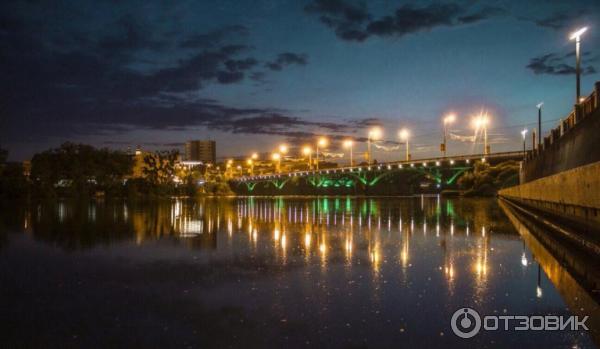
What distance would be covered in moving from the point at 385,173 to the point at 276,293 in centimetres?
8762

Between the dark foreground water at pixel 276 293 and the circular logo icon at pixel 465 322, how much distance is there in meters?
0.10

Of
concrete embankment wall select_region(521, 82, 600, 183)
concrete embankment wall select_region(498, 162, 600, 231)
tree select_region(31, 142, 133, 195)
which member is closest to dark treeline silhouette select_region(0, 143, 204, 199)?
tree select_region(31, 142, 133, 195)

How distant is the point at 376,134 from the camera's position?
3912 inches

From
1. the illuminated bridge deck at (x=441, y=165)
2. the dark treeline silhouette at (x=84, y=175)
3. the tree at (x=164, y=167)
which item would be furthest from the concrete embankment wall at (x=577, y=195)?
the tree at (x=164, y=167)

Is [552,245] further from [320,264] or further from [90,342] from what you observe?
[90,342]

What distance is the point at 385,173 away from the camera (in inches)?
3716

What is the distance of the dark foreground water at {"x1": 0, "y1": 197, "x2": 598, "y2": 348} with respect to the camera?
19.8ft

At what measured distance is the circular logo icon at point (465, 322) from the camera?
618 centimetres

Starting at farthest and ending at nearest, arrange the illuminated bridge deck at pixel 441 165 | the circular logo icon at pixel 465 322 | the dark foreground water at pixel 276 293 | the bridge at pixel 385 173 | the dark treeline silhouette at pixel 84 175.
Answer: the dark treeline silhouette at pixel 84 175, the bridge at pixel 385 173, the illuminated bridge deck at pixel 441 165, the circular logo icon at pixel 465 322, the dark foreground water at pixel 276 293

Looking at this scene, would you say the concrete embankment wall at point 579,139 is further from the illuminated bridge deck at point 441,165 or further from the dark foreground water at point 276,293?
the illuminated bridge deck at point 441,165

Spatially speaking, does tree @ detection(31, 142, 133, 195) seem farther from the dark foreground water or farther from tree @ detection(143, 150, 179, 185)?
the dark foreground water

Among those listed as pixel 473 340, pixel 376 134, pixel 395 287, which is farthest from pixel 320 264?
pixel 376 134

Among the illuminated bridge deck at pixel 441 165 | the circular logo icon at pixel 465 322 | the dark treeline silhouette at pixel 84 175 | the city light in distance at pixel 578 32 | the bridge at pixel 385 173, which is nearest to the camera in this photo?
the circular logo icon at pixel 465 322

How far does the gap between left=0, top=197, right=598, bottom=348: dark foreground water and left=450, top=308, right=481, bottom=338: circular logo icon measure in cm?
10
